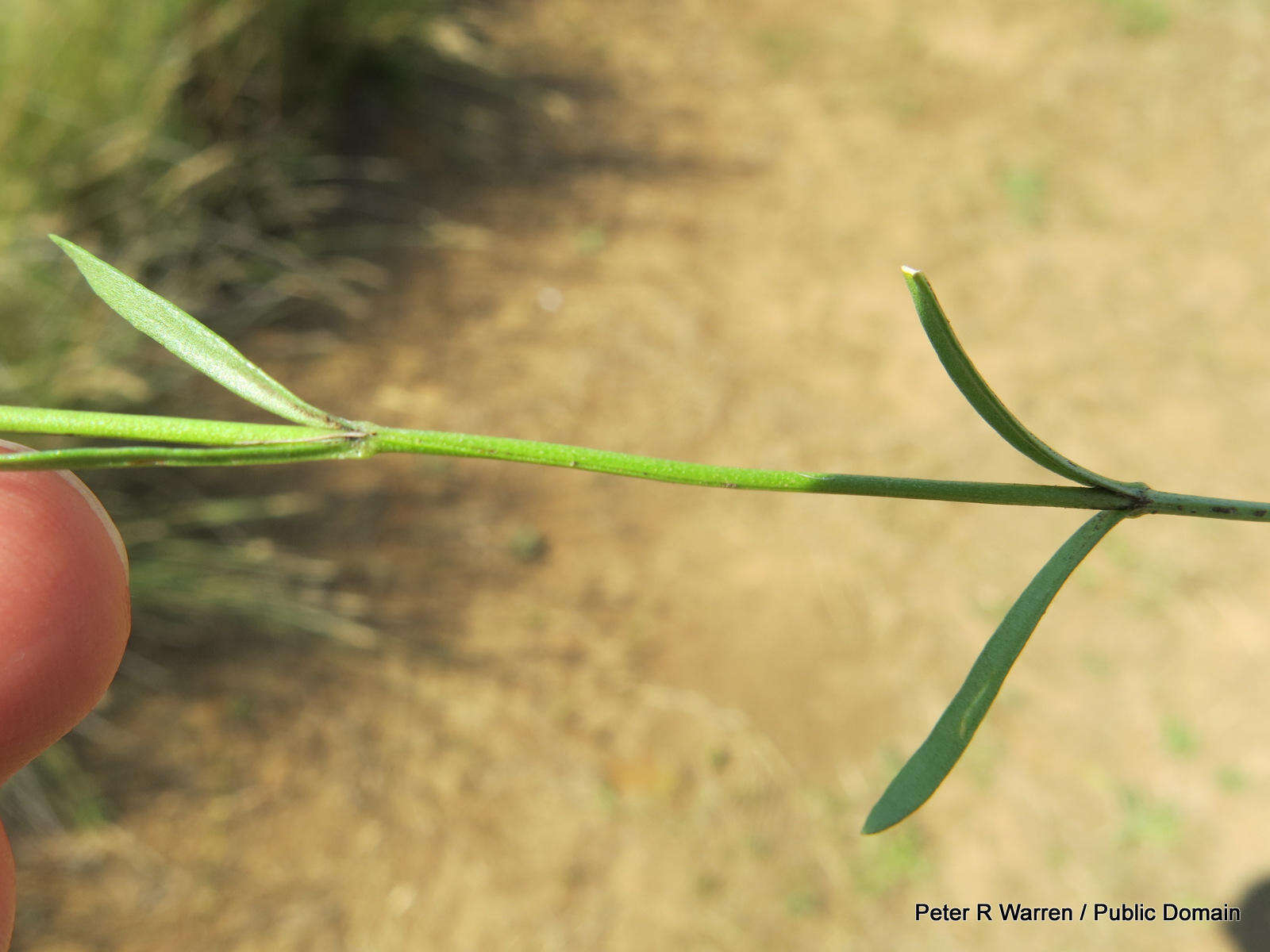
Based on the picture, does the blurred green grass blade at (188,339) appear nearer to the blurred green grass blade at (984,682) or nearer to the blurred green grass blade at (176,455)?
the blurred green grass blade at (176,455)

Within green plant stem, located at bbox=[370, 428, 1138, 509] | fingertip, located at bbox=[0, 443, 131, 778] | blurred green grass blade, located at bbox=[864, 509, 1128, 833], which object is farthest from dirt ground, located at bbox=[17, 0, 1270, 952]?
green plant stem, located at bbox=[370, 428, 1138, 509]

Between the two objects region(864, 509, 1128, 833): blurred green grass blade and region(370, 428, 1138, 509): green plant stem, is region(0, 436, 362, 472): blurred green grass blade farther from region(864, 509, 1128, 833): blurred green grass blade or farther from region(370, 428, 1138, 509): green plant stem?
region(864, 509, 1128, 833): blurred green grass blade

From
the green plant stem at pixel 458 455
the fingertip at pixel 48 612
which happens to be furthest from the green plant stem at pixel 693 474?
the fingertip at pixel 48 612

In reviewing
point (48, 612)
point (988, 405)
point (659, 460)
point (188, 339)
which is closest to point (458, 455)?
point (659, 460)

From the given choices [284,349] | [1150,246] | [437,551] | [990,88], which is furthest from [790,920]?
[990,88]

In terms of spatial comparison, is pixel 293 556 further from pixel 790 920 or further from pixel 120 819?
pixel 790 920

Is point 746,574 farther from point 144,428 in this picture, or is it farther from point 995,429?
point 144,428
